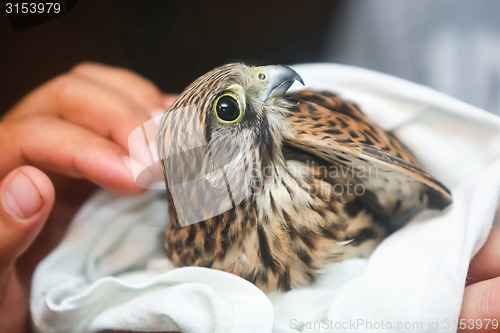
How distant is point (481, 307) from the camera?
56 centimetres

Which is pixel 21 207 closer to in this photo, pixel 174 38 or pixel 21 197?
pixel 21 197

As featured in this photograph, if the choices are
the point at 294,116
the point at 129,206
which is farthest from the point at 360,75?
the point at 129,206

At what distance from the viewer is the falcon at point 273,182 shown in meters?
0.48

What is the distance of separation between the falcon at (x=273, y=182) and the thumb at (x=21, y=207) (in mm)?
175

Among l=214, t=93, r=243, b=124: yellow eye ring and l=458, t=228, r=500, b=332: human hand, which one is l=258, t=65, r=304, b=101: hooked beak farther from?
l=458, t=228, r=500, b=332: human hand

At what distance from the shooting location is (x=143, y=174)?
53 centimetres

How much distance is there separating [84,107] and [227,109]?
26 cm

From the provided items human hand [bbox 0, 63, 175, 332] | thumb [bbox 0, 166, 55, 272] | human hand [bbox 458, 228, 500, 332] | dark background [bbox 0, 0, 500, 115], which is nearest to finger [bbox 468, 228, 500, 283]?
human hand [bbox 458, 228, 500, 332]

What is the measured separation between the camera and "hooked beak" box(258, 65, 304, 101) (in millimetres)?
475

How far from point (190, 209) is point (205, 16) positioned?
0.97 ft

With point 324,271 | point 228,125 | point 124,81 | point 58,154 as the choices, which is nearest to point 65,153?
point 58,154

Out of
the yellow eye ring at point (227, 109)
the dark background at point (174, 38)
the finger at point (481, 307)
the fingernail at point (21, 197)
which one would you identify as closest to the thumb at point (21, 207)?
the fingernail at point (21, 197)

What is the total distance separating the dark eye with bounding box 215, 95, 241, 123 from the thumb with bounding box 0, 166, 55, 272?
0.28 m

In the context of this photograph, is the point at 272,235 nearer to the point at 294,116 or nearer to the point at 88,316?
the point at 294,116
